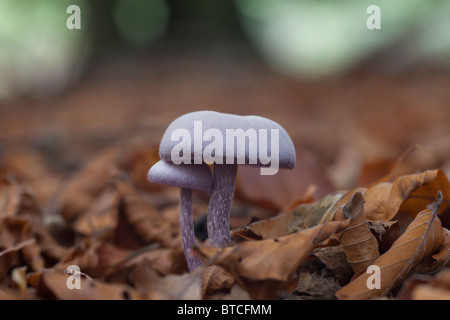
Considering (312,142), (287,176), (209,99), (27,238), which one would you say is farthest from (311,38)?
(27,238)

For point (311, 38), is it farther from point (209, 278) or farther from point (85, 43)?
point (209, 278)

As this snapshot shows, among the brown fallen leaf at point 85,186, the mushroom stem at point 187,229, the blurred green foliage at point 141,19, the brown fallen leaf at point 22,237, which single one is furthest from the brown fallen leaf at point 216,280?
the blurred green foliage at point 141,19

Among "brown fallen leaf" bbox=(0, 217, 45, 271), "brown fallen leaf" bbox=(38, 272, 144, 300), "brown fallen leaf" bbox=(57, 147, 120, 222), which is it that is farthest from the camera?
"brown fallen leaf" bbox=(57, 147, 120, 222)

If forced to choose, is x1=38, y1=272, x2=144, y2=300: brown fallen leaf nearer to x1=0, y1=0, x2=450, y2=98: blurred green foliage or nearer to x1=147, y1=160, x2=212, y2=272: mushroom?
x1=147, y1=160, x2=212, y2=272: mushroom

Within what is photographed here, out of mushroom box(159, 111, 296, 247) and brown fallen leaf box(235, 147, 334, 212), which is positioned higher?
mushroom box(159, 111, 296, 247)

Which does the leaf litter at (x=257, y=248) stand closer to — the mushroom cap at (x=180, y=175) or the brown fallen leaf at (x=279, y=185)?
the brown fallen leaf at (x=279, y=185)

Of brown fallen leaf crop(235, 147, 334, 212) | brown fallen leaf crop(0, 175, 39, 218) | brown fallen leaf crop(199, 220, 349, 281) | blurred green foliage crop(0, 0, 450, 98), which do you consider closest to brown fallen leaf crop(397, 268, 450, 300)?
brown fallen leaf crop(199, 220, 349, 281)
